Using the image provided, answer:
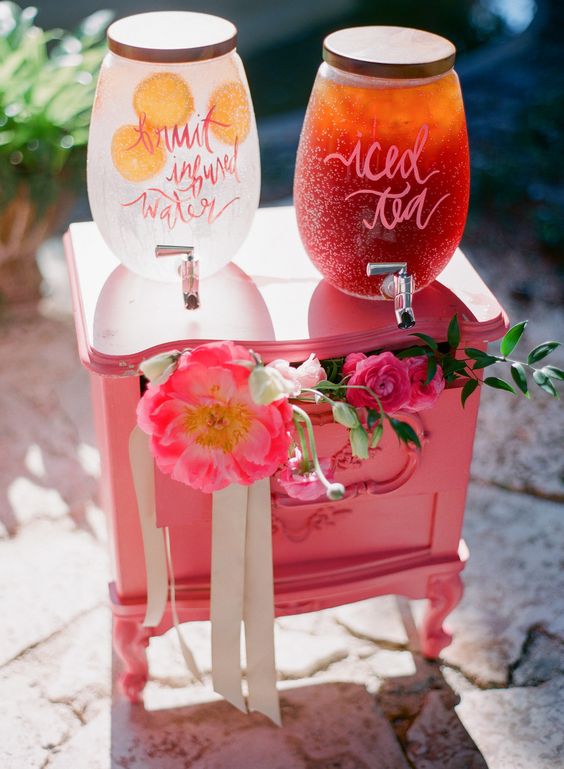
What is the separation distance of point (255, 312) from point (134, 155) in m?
0.21

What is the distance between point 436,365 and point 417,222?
155 mm

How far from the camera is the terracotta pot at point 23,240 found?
6.23 feet

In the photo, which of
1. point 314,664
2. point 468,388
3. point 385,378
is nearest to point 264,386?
point 385,378

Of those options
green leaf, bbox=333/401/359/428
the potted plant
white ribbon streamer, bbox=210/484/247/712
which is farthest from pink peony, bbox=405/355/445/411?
the potted plant

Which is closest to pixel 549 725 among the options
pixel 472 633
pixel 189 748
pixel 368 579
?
pixel 472 633

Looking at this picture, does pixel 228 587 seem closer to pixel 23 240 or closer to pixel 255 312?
pixel 255 312

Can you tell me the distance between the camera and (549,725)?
124 cm

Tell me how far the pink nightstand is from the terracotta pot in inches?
30.6

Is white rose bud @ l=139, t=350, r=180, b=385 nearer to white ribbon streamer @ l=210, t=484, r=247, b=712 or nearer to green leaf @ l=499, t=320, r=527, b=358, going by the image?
white ribbon streamer @ l=210, t=484, r=247, b=712

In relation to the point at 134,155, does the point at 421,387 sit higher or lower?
lower

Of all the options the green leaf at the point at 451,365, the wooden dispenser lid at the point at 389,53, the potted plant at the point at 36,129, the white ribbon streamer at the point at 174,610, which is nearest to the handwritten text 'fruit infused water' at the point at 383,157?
the wooden dispenser lid at the point at 389,53

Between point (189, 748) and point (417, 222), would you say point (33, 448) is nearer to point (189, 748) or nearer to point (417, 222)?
point (189, 748)

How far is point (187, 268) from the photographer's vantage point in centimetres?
95

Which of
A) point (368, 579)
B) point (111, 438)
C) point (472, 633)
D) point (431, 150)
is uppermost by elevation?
point (431, 150)
